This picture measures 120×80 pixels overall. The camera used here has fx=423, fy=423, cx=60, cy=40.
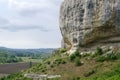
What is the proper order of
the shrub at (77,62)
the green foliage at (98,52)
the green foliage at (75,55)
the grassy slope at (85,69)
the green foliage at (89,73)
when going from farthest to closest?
the green foliage at (75,55) → the shrub at (77,62) → the green foliage at (98,52) → the green foliage at (89,73) → the grassy slope at (85,69)

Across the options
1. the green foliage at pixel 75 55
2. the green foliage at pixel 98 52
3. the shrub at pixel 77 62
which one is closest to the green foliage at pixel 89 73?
the shrub at pixel 77 62

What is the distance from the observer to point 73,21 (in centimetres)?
5350

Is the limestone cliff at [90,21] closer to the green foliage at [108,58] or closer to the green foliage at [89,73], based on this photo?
the green foliage at [108,58]

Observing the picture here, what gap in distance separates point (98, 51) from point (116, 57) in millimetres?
3000

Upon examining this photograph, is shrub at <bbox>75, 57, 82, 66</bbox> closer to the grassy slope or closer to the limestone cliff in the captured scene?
the grassy slope

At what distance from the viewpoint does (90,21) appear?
166 feet

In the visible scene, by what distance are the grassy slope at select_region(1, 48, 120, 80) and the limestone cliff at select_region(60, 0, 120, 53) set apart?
254cm

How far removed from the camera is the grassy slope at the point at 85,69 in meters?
44.6

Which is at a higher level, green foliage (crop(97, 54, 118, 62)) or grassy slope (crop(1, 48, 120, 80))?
green foliage (crop(97, 54, 118, 62))

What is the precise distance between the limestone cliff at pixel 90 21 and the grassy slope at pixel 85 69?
254cm

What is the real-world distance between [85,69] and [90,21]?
5.94 meters

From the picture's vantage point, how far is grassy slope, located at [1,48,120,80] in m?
44.6

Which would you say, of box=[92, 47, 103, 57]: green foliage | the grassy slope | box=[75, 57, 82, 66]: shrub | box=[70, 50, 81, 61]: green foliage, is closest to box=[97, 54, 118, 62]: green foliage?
the grassy slope

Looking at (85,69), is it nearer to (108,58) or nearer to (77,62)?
(77,62)
